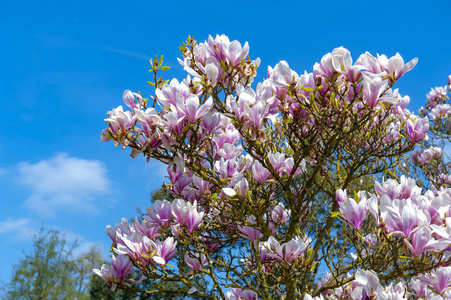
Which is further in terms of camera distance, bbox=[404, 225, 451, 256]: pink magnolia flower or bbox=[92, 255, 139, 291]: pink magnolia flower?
bbox=[92, 255, 139, 291]: pink magnolia flower

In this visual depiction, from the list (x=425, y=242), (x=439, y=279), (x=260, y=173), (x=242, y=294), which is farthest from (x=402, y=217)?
(x=242, y=294)

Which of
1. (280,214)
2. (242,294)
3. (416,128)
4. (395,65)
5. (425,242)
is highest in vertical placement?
(416,128)

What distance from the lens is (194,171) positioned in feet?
10.6

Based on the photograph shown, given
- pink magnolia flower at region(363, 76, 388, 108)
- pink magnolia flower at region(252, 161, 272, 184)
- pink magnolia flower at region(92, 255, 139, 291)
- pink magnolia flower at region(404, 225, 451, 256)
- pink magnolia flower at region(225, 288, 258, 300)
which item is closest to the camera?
pink magnolia flower at region(404, 225, 451, 256)

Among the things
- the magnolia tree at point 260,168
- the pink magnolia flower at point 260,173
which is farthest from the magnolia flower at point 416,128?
the pink magnolia flower at point 260,173

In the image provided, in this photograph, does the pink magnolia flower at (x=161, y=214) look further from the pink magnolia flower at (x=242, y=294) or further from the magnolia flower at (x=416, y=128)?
the magnolia flower at (x=416, y=128)

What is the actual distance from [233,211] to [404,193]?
1.39m

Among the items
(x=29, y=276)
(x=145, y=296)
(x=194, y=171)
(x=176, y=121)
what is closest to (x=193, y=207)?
(x=194, y=171)

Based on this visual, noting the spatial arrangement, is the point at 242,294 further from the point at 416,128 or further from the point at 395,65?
the point at 395,65

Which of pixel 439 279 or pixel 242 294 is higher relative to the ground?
pixel 242 294

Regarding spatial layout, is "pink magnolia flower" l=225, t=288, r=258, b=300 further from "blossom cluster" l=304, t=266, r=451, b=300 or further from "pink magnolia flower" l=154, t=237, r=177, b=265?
"pink magnolia flower" l=154, t=237, r=177, b=265

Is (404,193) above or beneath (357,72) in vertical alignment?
beneath

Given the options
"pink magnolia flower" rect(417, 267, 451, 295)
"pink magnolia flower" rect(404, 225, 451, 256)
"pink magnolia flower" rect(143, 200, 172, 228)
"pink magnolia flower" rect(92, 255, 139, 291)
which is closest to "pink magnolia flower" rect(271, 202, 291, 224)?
"pink magnolia flower" rect(143, 200, 172, 228)

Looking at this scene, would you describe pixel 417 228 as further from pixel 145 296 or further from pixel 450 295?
pixel 145 296
